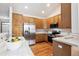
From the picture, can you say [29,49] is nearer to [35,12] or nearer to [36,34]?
[36,34]

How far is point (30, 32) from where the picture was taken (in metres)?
1.26

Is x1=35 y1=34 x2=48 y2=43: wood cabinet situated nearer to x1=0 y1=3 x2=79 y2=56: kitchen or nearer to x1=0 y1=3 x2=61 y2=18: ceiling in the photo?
x1=0 y1=3 x2=79 y2=56: kitchen

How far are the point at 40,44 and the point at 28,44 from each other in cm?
15

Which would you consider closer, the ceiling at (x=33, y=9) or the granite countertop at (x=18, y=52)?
the granite countertop at (x=18, y=52)

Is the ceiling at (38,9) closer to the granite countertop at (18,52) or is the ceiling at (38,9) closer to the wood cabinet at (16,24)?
the wood cabinet at (16,24)

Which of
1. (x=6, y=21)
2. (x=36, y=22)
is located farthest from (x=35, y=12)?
(x=6, y=21)

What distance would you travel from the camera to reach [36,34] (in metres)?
1.25

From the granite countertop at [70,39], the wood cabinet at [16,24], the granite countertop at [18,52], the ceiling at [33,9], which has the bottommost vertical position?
the granite countertop at [18,52]

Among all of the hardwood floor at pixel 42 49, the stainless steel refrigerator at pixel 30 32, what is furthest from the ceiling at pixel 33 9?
the hardwood floor at pixel 42 49

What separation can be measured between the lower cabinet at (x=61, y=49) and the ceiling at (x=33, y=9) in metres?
0.39

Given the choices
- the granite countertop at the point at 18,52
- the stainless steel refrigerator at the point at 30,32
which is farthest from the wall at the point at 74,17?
the granite countertop at the point at 18,52

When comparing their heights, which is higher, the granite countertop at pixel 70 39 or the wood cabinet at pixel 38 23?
the wood cabinet at pixel 38 23

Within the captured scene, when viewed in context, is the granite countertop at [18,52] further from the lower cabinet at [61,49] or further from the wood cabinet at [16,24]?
the lower cabinet at [61,49]

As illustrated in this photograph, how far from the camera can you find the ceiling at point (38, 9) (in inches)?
47.2
